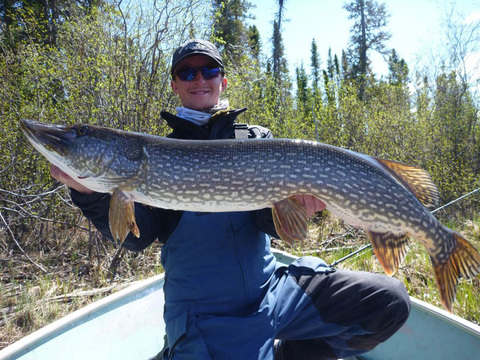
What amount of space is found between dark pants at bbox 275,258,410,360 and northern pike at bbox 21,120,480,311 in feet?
0.62

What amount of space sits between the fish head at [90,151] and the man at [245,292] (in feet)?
0.34

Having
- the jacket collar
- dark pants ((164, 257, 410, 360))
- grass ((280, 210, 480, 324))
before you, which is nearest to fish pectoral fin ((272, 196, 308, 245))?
dark pants ((164, 257, 410, 360))

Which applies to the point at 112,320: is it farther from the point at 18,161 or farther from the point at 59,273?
the point at 18,161

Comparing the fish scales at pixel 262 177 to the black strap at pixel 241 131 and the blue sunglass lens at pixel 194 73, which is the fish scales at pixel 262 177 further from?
the blue sunglass lens at pixel 194 73

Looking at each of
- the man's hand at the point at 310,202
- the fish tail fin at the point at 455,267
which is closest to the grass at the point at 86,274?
the fish tail fin at the point at 455,267

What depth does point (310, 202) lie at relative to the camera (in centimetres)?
164

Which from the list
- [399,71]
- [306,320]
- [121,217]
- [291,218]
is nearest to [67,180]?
[121,217]

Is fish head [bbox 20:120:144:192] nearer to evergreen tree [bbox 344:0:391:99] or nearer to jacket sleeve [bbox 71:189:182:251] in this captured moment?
jacket sleeve [bbox 71:189:182:251]

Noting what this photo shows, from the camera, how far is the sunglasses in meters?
1.99

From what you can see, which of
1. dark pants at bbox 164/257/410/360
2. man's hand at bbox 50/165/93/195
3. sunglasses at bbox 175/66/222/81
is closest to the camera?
dark pants at bbox 164/257/410/360

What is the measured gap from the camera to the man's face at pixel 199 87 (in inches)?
78.7

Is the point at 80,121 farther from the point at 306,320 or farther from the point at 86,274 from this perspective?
the point at 306,320

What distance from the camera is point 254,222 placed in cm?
173

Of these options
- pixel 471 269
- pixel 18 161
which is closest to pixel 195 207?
pixel 471 269
